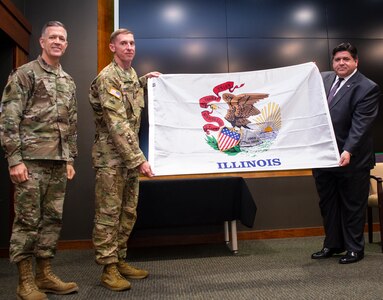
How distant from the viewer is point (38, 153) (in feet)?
6.40

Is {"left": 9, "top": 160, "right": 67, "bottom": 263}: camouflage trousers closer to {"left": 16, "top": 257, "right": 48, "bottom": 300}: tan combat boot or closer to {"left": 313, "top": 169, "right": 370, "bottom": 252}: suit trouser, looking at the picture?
{"left": 16, "top": 257, "right": 48, "bottom": 300}: tan combat boot

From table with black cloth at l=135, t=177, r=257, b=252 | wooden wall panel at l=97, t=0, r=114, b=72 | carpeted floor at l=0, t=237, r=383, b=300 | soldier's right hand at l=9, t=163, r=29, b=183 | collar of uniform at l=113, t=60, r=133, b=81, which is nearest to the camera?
soldier's right hand at l=9, t=163, r=29, b=183

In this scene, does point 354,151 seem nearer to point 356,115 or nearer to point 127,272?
point 356,115

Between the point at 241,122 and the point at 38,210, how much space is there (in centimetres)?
150

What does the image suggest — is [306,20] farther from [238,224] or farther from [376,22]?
[238,224]

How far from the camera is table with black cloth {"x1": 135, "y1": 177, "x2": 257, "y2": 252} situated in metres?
3.06

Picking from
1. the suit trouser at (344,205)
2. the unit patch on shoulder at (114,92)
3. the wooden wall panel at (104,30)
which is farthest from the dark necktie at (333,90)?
the wooden wall panel at (104,30)

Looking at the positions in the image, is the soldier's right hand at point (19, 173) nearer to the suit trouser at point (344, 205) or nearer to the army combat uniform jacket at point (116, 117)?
the army combat uniform jacket at point (116, 117)

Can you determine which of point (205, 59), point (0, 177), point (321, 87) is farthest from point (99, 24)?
point (321, 87)

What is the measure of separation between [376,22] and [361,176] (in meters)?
2.65

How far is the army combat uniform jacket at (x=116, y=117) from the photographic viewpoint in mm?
2100

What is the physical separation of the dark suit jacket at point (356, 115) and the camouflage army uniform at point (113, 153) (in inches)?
63.5

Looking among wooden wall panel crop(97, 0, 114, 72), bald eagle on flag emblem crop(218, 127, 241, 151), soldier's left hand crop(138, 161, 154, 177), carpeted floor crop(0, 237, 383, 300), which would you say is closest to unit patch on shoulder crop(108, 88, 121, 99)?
soldier's left hand crop(138, 161, 154, 177)

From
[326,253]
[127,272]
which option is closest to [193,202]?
[127,272]
